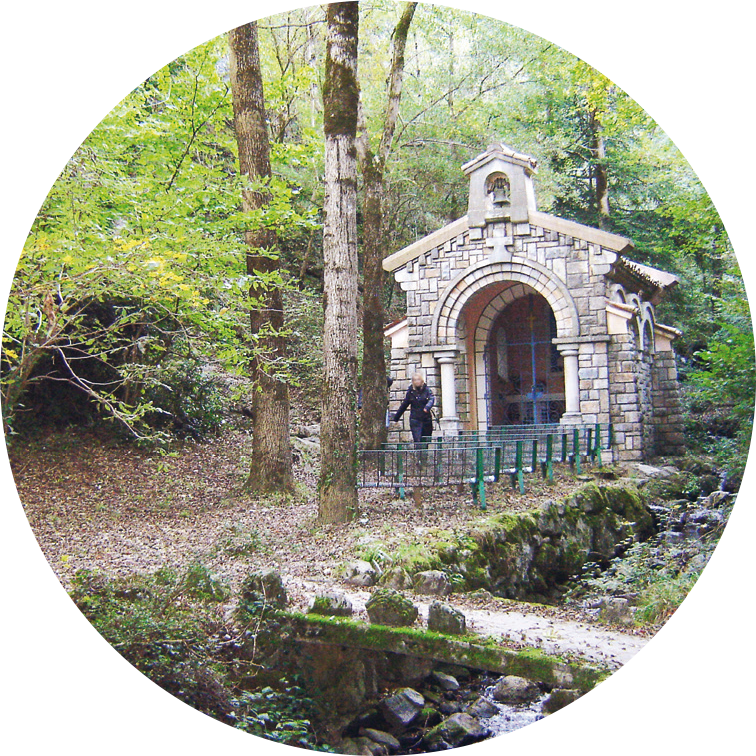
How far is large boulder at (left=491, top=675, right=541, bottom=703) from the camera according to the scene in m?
3.14

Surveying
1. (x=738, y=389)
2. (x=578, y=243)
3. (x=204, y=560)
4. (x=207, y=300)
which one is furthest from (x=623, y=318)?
(x=204, y=560)

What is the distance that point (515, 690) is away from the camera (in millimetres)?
3145

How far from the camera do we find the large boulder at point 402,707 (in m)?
3.14

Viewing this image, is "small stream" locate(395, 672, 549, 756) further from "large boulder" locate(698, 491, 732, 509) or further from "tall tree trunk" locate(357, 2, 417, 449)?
"tall tree trunk" locate(357, 2, 417, 449)

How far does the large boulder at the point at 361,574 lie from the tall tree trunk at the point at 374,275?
1060 millimetres

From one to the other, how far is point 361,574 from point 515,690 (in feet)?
2.92

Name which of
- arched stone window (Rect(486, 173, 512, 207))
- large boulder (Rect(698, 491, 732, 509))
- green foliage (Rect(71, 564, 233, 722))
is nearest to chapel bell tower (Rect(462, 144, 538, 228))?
arched stone window (Rect(486, 173, 512, 207))

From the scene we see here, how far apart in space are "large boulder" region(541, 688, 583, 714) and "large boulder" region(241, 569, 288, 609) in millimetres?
1279

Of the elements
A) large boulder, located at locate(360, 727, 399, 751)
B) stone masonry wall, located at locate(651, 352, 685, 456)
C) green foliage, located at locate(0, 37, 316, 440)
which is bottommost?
large boulder, located at locate(360, 727, 399, 751)

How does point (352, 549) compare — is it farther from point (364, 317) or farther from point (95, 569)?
point (364, 317)

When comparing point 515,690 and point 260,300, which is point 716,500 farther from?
point 260,300

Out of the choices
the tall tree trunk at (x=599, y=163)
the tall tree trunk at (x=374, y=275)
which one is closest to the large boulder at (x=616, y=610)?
the tall tree trunk at (x=374, y=275)

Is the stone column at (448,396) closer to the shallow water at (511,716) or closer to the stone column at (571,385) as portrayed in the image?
the stone column at (571,385)

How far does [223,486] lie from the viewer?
4273 millimetres
